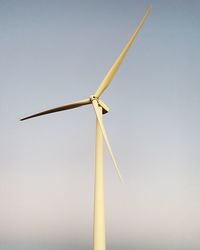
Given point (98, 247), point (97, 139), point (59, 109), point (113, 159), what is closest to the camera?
point (113, 159)

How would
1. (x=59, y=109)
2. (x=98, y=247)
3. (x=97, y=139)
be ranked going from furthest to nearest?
(x=59, y=109) → (x=97, y=139) → (x=98, y=247)

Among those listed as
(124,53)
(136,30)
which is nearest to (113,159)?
(124,53)

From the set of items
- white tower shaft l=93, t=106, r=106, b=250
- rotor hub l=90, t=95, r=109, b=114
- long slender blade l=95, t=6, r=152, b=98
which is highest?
long slender blade l=95, t=6, r=152, b=98

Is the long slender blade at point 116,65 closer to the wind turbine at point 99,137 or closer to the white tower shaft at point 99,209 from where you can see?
the wind turbine at point 99,137

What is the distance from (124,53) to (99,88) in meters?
2.62

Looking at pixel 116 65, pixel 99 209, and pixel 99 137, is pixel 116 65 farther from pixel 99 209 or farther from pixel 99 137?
pixel 99 209

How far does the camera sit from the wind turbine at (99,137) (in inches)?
672

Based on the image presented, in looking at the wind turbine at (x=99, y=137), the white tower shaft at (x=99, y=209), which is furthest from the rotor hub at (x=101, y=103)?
the white tower shaft at (x=99, y=209)

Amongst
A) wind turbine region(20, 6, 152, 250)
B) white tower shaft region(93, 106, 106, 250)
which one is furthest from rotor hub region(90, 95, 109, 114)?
A: white tower shaft region(93, 106, 106, 250)

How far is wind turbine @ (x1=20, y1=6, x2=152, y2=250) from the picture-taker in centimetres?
1708

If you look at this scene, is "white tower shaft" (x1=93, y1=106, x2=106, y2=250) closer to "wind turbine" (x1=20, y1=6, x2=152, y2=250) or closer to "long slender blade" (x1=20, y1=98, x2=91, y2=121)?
"wind turbine" (x1=20, y1=6, x2=152, y2=250)

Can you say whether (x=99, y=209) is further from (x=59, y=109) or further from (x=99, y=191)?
(x=59, y=109)

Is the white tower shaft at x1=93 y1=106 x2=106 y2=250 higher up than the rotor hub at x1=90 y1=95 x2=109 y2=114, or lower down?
lower down

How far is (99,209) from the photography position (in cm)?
1723
